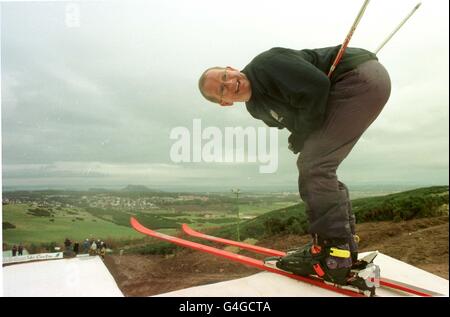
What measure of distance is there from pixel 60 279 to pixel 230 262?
0.95 metres

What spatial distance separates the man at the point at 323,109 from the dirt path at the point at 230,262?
889mm

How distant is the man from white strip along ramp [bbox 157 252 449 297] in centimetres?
13

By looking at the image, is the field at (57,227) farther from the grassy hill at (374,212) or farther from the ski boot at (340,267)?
the ski boot at (340,267)

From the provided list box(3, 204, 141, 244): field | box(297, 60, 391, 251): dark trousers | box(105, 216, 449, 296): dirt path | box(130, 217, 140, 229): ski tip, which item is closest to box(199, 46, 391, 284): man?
box(297, 60, 391, 251): dark trousers

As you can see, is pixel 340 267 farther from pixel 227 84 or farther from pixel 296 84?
pixel 227 84

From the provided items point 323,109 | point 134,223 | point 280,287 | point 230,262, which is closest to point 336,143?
point 323,109

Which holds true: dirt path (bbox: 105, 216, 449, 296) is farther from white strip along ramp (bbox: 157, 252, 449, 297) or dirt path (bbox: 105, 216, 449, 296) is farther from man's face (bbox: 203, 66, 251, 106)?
man's face (bbox: 203, 66, 251, 106)

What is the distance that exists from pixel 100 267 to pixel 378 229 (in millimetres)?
1944

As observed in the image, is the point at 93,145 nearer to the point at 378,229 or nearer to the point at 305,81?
the point at 305,81

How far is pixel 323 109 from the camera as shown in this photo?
3.05ft

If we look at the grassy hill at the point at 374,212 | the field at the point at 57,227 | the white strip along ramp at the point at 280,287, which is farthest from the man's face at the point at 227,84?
the grassy hill at the point at 374,212

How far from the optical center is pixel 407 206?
2361mm

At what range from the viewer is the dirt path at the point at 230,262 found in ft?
5.52
